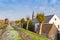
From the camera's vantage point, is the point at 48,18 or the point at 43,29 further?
A: the point at 48,18

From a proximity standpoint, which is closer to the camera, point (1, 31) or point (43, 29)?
point (1, 31)

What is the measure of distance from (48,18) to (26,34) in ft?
194

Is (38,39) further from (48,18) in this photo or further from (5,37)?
(48,18)

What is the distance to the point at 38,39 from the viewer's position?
4.81 feet

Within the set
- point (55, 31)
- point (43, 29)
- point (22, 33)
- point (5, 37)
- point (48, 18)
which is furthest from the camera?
point (48, 18)

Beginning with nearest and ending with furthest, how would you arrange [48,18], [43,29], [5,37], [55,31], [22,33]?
[5,37], [22,33], [55,31], [43,29], [48,18]

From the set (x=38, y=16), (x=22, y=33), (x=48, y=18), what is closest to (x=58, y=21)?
(x=48, y=18)

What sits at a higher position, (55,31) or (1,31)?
(1,31)

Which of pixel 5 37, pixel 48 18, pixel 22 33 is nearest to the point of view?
pixel 5 37

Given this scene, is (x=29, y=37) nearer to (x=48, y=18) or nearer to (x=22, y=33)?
(x=22, y=33)

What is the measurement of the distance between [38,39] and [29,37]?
0.27ft

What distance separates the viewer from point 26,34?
150 centimetres

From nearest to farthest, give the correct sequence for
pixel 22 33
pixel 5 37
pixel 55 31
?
pixel 5 37 → pixel 22 33 → pixel 55 31

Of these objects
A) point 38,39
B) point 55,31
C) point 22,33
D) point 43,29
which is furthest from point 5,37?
point 43,29
